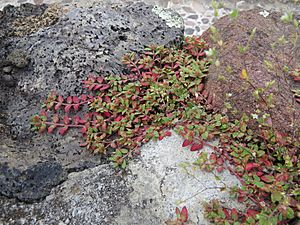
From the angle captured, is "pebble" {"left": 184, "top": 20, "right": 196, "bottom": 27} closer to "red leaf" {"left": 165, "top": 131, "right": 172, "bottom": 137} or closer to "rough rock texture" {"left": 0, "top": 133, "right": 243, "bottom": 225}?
"red leaf" {"left": 165, "top": 131, "right": 172, "bottom": 137}

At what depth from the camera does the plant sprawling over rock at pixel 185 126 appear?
1.90m

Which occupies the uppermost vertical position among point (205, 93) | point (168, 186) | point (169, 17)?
point (169, 17)

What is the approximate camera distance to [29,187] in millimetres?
2008

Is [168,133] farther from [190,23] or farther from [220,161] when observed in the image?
[190,23]

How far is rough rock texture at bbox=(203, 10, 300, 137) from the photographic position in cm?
218

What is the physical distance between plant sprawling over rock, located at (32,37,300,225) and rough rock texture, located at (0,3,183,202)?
89 mm

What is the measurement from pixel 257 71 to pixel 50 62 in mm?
1348

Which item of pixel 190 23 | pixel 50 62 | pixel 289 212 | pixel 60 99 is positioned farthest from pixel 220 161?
pixel 190 23

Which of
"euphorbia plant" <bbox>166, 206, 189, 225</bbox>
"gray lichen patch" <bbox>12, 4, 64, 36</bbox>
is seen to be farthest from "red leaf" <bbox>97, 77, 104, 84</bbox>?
"euphorbia plant" <bbox>166, 206, 189, 225</bbox>

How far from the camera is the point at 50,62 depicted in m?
2.60

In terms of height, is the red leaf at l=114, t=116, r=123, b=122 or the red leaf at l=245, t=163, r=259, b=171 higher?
the red leaf at l=245, t=163, r=259, b=171

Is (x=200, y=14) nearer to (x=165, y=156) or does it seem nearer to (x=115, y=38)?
(x=115, y=38)

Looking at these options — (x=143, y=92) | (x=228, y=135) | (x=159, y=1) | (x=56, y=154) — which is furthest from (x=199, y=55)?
Result: (x=159, y=1)

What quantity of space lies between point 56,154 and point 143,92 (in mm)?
679
